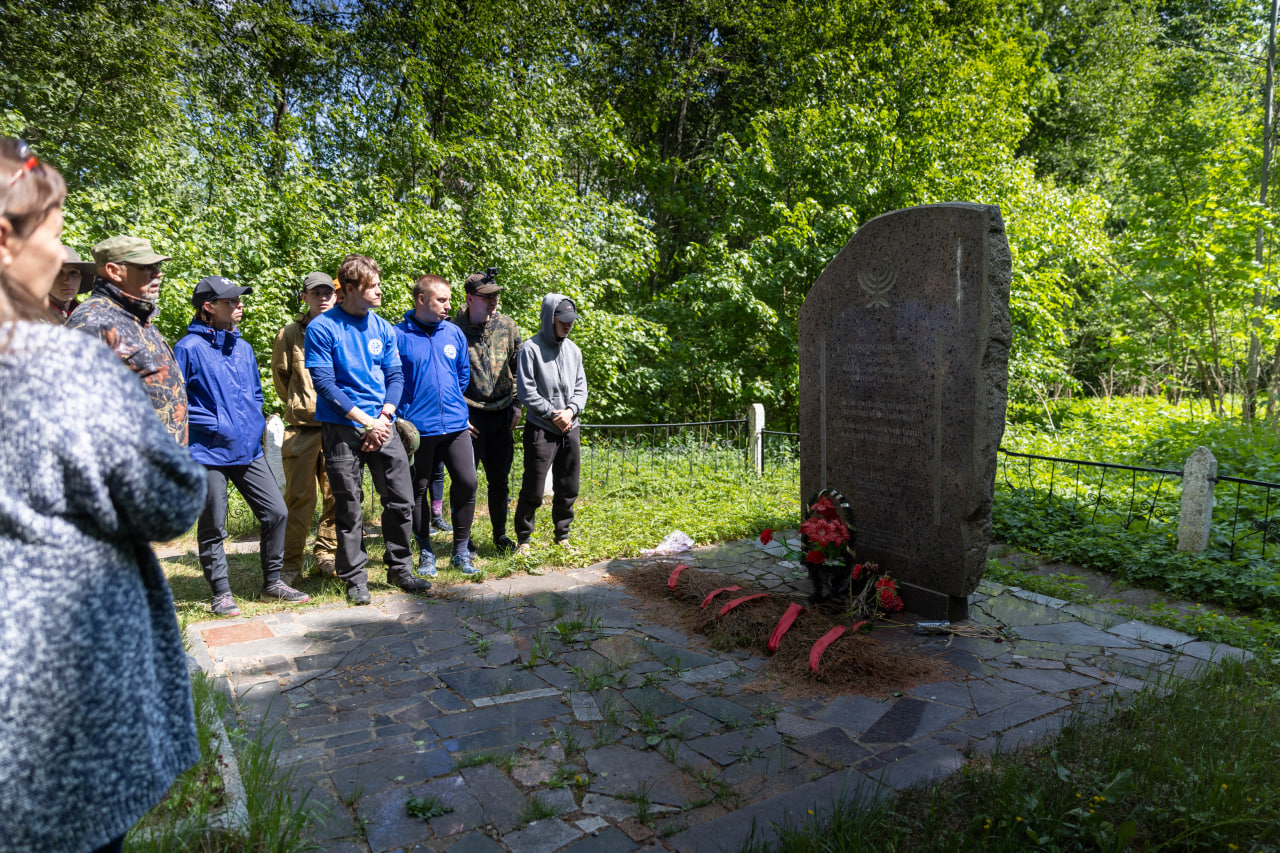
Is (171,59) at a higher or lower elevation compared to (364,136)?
higher

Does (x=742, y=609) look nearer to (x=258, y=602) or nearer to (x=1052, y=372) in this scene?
(x=258, y=602)

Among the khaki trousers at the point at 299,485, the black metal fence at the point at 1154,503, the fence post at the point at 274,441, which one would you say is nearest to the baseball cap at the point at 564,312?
the khaki trousers at the point at 299,485

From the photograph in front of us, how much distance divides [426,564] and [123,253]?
2.65 metres

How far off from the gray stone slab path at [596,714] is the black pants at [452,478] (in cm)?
69

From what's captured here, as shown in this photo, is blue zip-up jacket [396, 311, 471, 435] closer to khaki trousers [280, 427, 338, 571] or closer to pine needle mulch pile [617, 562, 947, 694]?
khaki trousers [280, 427, 338, 571]

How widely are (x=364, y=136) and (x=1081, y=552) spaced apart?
1116 centimetres

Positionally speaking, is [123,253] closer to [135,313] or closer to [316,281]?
[135,313]

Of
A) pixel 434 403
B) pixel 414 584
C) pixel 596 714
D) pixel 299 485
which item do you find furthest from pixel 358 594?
pixel 596 714

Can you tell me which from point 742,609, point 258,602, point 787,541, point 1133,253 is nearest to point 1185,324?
point 1133,253

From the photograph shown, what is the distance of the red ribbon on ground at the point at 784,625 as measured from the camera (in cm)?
397

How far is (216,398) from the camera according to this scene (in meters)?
4.36

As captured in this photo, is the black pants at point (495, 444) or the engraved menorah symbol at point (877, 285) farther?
the black pants at point (495, 444)

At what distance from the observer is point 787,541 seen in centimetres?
624

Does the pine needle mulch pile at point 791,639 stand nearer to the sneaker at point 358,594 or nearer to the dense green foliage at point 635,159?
the sneaker at point 358,594
